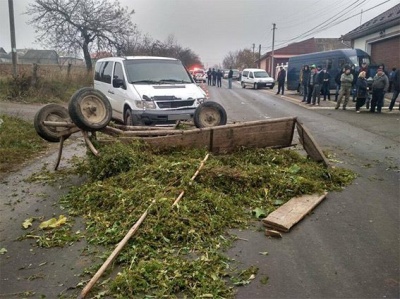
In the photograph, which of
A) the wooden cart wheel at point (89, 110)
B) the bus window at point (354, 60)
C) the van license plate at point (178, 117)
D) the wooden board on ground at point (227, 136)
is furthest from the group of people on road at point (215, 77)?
the wooden cart wheel at point (89, 110)

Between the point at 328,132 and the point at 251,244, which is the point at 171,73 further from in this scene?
the point at 251,244

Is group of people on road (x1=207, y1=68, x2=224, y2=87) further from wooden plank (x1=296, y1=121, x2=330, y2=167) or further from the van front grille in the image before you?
wooden plank (x1=296, y1=121, x2=330, y2=167)

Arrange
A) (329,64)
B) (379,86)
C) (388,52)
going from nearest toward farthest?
(379,86) → (329,64) → (388,52)

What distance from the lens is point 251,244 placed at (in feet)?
14.0

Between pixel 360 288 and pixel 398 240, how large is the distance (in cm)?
127

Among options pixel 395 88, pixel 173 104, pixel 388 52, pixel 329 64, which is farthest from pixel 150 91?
pixel 388 52

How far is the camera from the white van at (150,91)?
9.41 meters

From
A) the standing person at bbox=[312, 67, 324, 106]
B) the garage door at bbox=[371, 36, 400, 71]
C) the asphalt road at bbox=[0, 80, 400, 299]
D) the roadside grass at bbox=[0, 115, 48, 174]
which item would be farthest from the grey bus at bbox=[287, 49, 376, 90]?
the roadside grass at bbox=[0, 115, 48, 174]

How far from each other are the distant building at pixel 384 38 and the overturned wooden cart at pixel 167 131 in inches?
752

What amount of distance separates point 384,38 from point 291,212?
2383 centimetres

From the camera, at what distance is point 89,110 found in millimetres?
6621

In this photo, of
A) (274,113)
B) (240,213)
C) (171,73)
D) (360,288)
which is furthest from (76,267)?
(274,113)

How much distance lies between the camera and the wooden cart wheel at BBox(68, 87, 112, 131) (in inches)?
252

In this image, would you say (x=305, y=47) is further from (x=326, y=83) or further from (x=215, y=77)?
(x=326, y=83)
